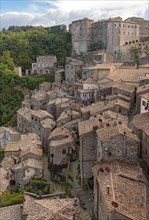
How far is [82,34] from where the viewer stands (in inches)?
3531

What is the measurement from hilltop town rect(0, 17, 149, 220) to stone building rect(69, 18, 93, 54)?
11171 mm

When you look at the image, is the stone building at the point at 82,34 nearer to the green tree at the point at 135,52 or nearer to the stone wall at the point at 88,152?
the green tree at the point at 135,52

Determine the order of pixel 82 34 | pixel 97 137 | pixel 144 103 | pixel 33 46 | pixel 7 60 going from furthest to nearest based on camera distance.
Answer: pixel 33 46
pixel 82 34
pixel 7 60
pixel 144 103
pixel 97 137

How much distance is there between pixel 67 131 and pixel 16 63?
5042cm

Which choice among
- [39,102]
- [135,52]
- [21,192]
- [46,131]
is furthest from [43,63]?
[21,192]

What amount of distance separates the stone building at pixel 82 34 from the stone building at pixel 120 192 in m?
65.8

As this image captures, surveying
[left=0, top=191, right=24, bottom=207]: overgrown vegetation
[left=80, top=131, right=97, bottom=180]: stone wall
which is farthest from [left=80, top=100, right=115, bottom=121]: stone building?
[left=0, top=191, right=24, bottom=207]: overgrown vegetation

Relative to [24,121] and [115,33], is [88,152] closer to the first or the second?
[24,121]

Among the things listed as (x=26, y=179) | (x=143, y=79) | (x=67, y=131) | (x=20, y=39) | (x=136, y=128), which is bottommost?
(x=26, y=179)

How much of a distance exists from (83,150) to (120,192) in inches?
408

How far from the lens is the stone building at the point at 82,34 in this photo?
89.4m

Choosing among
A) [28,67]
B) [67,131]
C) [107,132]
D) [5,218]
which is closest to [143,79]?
[67,131]

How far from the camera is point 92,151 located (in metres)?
32.9

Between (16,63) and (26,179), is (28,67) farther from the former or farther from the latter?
(26,179)
